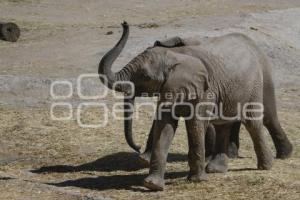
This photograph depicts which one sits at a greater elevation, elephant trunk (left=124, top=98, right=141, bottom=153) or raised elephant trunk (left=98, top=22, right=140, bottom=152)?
raised elephant trunk (left=98, top=22, right=140, bottom=152)

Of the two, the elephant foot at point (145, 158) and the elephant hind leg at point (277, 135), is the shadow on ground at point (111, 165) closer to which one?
the elephant foot at point (145, 158)

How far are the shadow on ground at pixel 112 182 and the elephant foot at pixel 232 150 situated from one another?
107cm

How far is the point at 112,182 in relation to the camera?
9672 mm

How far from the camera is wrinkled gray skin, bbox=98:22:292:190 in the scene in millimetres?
9195

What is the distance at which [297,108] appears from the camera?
47.4 ft

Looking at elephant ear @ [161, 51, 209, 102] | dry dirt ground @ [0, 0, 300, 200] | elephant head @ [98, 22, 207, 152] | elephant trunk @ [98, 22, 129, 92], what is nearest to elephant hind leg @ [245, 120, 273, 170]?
dry dirt ground @ [0, 0, 300, 200]

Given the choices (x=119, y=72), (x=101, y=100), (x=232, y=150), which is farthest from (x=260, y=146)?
(x=101, y=100)

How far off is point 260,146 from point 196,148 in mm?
1070

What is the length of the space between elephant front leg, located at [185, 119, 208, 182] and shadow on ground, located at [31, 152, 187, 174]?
45.1 inches

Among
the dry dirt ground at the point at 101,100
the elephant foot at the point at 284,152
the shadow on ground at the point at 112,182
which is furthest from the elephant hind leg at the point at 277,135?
the shadow on ground at the point at 112,182

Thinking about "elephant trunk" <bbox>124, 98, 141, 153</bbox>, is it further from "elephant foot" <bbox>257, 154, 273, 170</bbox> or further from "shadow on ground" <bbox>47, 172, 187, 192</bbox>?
"elephant foot" <bbox>257, 154, 273, 170</bbox>

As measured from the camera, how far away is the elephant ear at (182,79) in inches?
362

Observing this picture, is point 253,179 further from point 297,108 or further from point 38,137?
point 297,108

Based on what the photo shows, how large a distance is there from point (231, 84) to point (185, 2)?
689 inches
